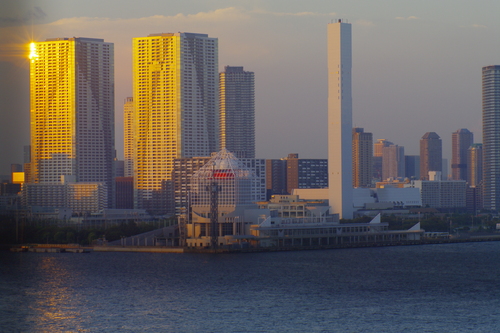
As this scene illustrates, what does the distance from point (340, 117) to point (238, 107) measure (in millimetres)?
69079

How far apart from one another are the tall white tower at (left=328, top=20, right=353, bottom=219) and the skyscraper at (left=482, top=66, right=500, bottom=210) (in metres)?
62.6

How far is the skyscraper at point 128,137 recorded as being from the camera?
133m

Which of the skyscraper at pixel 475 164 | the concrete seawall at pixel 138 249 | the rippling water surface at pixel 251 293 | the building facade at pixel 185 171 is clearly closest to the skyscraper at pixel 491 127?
the skyscraper at pixel 475 164

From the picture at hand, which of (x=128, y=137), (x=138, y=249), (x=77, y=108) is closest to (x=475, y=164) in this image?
(x=128, y=137)

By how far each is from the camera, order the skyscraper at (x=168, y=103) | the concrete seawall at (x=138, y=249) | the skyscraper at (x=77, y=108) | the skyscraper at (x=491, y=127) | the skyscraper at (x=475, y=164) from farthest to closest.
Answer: the skyscraper at (x=475, y=164)
the skyscraper at (x=491, y=127)
the skyscraper at (x=168, y=103)
the skyscraper at (x=77, y=108)
the concrete seawall at (x=138, y=249)

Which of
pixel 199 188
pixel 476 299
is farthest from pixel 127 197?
pixel 476 299

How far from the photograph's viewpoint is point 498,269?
1802 inches

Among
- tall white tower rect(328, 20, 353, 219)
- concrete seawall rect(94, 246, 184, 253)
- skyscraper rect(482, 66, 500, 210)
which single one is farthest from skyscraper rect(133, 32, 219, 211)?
concrete seawall rect(94, 246, 184, 253)

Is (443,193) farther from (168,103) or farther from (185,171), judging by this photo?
(168,103)

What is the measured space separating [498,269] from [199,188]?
21.6m

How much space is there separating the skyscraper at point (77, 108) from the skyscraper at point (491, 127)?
5397 cm

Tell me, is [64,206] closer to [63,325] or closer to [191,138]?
[191,138]

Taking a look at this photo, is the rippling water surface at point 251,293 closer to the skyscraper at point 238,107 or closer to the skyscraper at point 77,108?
the skyscraper at point 77,108

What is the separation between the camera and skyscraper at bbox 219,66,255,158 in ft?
454
